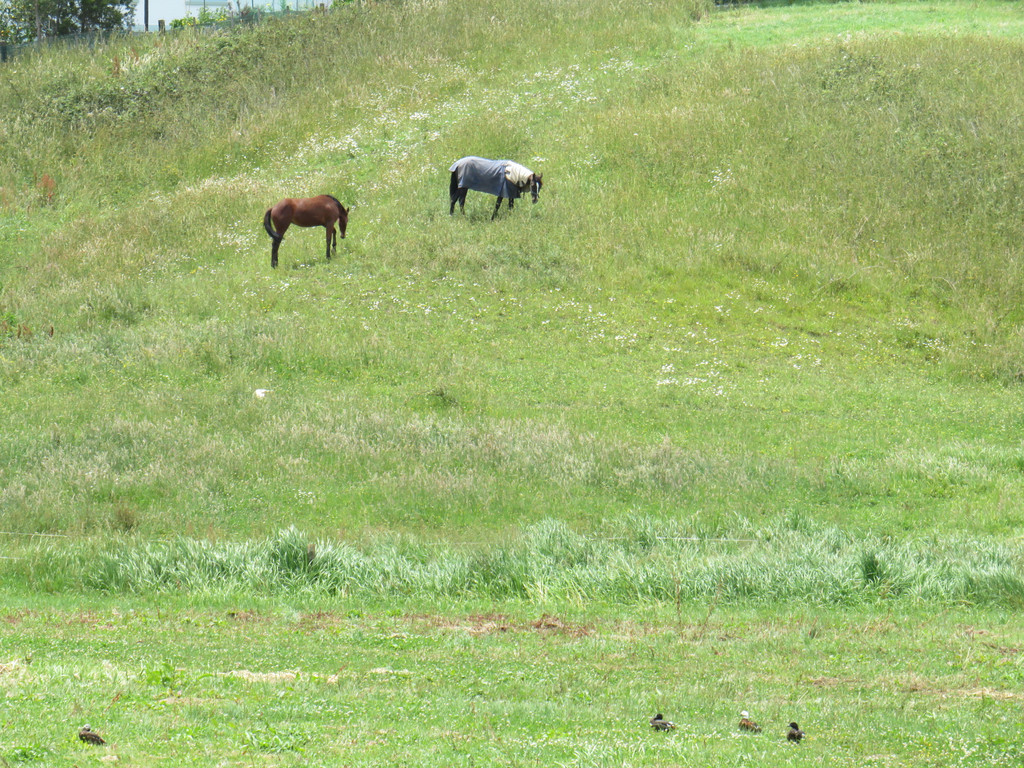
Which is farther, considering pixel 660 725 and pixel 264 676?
pixel 264 676

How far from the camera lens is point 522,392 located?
19500 mm

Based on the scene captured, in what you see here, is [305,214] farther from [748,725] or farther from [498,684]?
[748,725]

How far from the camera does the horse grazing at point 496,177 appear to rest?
26375mm

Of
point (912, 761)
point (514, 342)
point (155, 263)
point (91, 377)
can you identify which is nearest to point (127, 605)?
point (912, 761)

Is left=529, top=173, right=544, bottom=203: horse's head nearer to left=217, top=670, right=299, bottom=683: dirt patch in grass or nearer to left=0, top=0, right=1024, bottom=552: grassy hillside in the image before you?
left=0, top=0, right=1024, bottom=552: grassy hillside

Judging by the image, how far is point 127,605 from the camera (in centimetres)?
1052

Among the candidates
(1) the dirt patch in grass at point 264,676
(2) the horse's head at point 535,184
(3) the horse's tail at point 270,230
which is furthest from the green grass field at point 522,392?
(3) the horse's tail at point 270,230

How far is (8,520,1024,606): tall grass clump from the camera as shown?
10.7 m

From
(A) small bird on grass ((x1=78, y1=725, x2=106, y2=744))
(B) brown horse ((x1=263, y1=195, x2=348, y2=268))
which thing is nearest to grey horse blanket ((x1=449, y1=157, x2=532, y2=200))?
(B) brown horse ((x1=263, y1=195, x2=348, y2=268))

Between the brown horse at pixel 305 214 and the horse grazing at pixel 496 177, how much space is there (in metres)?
3.32

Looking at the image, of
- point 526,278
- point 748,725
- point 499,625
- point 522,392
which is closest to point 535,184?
point 526,278

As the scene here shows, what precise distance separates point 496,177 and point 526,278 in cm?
339

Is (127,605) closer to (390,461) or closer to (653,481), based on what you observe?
(390,461)

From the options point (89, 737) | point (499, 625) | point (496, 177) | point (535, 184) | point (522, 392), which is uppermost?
point (496, 177)
